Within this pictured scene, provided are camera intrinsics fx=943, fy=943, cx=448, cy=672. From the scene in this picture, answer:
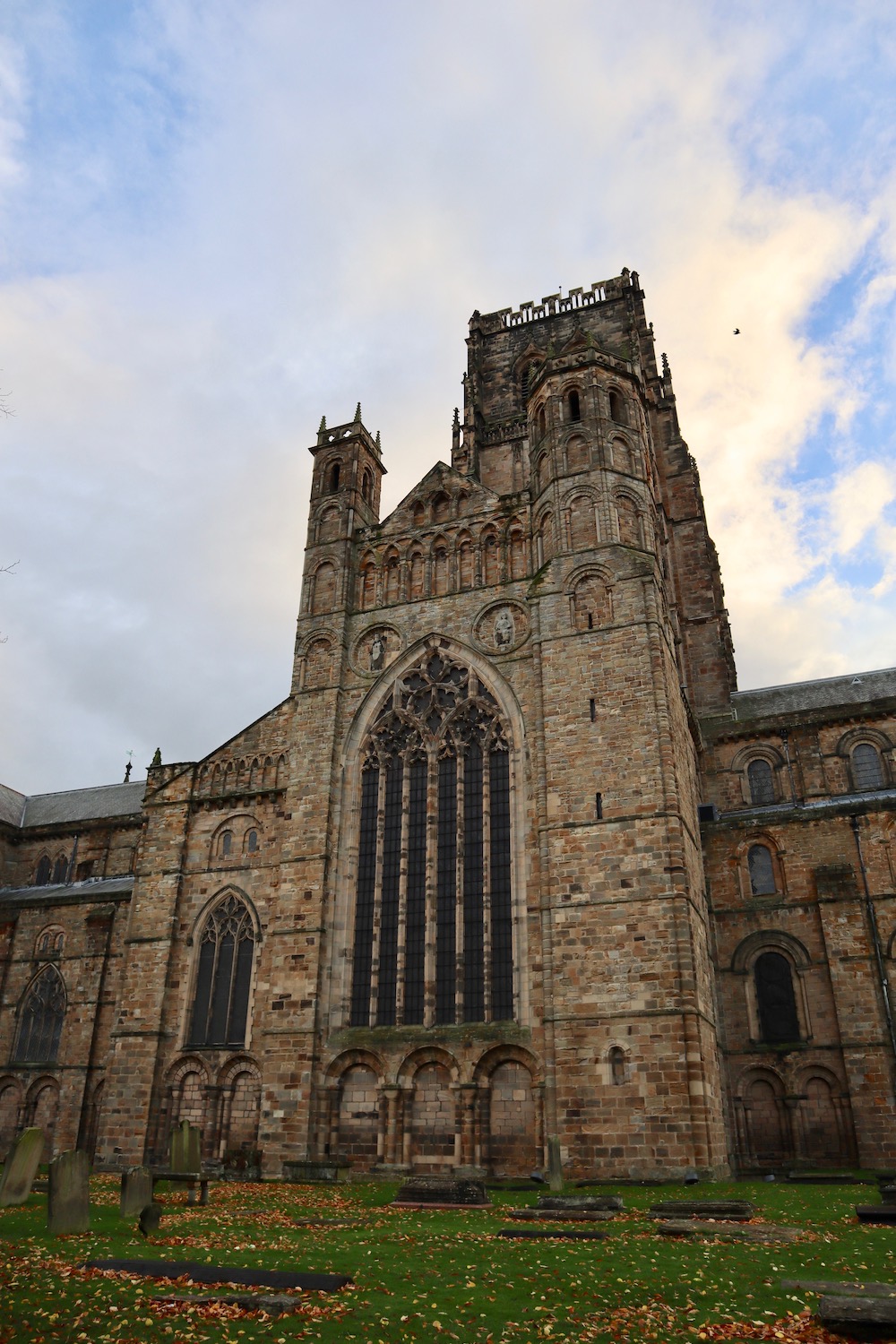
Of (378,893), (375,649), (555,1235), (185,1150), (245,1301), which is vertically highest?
(375,649)

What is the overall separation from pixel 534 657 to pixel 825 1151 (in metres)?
15.7

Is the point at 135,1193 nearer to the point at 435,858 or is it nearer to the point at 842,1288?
the point at 842,1288

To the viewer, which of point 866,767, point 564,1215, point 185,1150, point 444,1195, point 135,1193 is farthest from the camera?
point 866,767

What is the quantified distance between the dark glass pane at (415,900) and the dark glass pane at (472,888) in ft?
4.19

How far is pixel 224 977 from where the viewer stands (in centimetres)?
2792

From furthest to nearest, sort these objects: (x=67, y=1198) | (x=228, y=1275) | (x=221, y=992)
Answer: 1. (x=221, y=992)
2. (x=67, y=1198)
3. (x=228, y=1275)

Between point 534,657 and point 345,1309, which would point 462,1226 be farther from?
point 534,657

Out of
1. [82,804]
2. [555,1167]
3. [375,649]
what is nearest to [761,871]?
[555,1167]

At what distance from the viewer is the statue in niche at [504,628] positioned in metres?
28.4

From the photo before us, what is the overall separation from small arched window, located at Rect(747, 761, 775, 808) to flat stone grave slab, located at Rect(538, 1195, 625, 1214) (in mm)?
20647

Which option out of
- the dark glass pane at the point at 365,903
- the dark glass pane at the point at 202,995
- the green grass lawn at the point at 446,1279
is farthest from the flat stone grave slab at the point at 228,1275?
the dark glass pane at the point at 202,995

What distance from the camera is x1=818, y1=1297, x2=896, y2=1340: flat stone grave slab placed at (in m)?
7.98

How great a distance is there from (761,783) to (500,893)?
544 inches

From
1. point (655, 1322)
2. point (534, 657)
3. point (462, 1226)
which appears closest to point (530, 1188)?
point (462, 1226)
